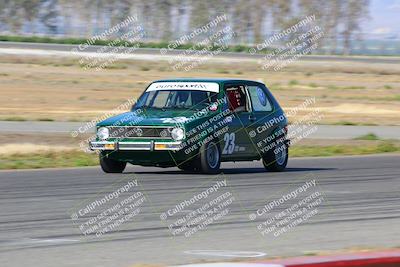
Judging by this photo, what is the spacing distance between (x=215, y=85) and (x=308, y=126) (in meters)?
13.2

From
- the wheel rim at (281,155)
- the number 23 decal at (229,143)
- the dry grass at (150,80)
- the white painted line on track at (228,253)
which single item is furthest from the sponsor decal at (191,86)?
the dry grass at (150,80)

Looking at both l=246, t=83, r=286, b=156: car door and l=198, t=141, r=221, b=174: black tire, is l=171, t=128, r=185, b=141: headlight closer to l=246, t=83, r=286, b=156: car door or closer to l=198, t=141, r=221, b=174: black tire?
l=198, t=141, r=221, b=174: black tire

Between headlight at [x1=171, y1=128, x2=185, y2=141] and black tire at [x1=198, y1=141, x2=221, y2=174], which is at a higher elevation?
headlight at [x1=171, y1=128, x2=185, y2=141]

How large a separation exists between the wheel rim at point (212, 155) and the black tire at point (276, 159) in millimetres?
1388

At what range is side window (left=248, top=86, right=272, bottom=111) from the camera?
17500 mm

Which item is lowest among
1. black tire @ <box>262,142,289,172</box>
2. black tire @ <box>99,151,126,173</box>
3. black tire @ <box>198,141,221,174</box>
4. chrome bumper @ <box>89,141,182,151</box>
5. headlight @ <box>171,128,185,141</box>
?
black tire @ <box>262,142,289,172</box>

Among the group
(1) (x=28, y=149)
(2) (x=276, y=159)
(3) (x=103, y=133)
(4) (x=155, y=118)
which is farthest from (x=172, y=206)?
(1) (x=28, y=149)

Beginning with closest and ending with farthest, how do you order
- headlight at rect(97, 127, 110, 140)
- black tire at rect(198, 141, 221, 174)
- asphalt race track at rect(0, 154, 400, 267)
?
1. asphalt race track at rect(0, 154, 400, 267)
2. black tire at rect(198, 141, 221, 174)
3. headlight at rect(97, 127, 110, 140)

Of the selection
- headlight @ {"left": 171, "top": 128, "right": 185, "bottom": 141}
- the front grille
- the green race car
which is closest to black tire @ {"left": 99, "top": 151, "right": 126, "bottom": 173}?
the green race car

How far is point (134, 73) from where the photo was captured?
58844 millimetres

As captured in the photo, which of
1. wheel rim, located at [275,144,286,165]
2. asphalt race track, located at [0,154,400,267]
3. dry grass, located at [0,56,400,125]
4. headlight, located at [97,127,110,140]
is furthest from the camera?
dry grass, located at [0,56,400,125]

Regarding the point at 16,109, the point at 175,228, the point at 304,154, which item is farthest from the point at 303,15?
the point at 175,228

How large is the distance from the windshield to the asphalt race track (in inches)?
42.7

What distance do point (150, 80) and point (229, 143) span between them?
36.9m
